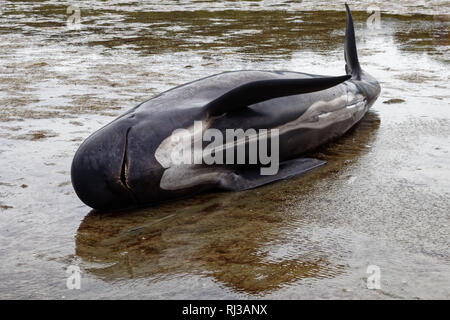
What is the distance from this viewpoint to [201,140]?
404 cm

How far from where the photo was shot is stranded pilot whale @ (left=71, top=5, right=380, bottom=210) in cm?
378

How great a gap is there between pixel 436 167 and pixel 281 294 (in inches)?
86.1

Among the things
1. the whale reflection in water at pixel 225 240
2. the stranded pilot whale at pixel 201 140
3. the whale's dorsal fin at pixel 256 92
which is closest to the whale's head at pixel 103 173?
the stranded pilot whale at pixel 201 140

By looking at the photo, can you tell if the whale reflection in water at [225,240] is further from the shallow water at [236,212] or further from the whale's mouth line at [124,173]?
the whale's mouth line at [124,173]

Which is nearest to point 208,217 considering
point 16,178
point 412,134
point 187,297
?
point 187,297

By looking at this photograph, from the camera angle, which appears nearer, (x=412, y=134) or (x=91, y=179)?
(x=91, y=179)

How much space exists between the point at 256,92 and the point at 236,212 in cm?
85

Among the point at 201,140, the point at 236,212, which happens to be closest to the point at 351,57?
the point at 201,140

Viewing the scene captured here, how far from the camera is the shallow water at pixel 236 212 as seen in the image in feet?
9.23

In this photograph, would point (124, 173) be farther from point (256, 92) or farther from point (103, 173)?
point (256, 92)

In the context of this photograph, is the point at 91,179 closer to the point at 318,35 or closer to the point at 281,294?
the point at 281,294
